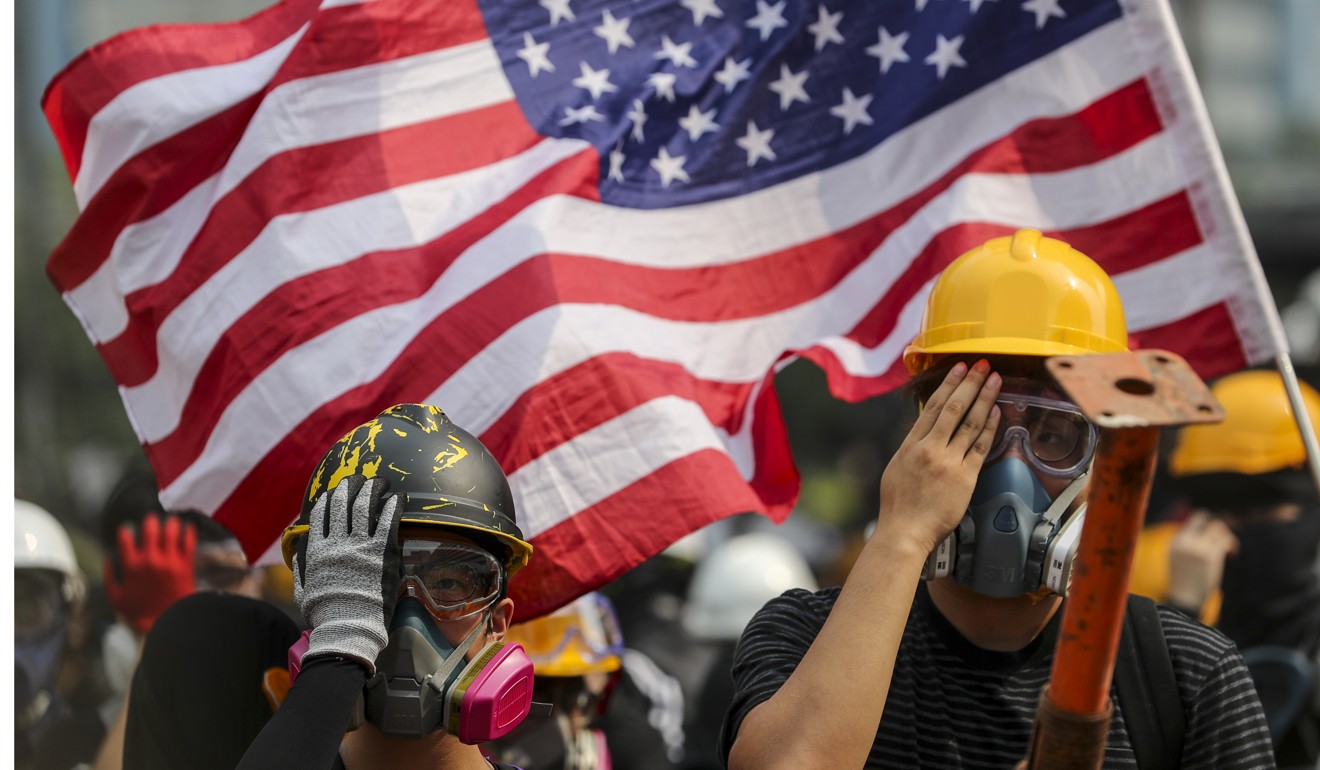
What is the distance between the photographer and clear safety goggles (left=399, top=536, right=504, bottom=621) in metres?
3.32

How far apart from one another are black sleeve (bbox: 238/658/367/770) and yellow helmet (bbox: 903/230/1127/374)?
1.45m

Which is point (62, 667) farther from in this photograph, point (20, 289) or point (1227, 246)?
point (20, 289)

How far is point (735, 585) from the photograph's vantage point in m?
12.2

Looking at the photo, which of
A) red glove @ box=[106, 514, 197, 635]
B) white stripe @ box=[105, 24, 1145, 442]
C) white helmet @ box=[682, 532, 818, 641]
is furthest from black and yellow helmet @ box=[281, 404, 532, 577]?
white helmet @ box=[682, 532, 818, 641]

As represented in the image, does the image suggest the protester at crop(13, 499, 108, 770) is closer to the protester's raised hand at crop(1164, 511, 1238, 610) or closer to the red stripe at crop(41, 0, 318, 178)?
the red stripe at crop(41, 0, 318, 178)

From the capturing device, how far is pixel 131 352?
515 centimetres

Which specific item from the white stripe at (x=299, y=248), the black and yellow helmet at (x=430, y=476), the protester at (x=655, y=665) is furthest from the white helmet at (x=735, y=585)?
the black and yellow helmet at (x=430, y=476)

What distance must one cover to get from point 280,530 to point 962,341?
2.20m

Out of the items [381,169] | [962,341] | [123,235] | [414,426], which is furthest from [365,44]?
[962,341]

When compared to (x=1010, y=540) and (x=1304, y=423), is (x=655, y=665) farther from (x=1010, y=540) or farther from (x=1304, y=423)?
(x=1010, y=540)

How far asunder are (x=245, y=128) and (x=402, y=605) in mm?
2363

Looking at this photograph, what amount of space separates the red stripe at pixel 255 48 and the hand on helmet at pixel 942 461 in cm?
250

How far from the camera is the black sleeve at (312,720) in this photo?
291cm

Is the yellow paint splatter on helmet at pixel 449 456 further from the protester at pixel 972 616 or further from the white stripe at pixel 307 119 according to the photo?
the white stripe at pixel 307 119
